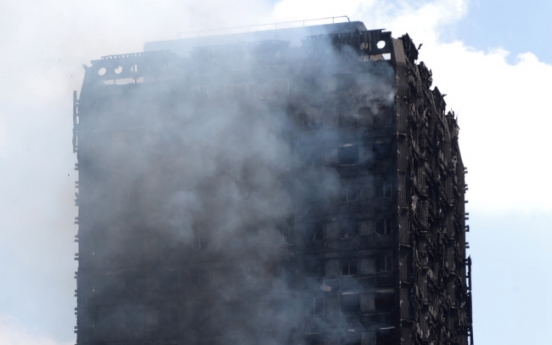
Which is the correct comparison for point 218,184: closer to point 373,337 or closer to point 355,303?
point 355,303

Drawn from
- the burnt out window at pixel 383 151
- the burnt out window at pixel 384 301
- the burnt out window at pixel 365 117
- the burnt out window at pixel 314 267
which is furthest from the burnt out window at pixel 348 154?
the burnt out window at pixel 384 301

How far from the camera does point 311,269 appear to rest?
142500mm

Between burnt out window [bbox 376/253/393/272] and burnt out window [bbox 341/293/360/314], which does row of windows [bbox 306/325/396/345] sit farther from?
burnt out window [bbox 376/253/393/272]

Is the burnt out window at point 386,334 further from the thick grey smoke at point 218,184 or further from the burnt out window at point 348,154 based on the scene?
the burnt out window at point 348,154

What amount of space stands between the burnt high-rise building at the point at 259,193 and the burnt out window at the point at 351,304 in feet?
0.53

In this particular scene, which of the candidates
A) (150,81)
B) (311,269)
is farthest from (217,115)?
(311,269)

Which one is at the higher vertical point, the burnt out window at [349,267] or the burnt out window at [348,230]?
the burnt out window at [348,230]

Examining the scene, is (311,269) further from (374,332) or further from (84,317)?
(84,317)

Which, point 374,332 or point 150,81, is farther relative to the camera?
point 150,81

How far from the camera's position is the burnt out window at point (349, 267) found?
141 m

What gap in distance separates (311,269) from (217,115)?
16222 millimetres

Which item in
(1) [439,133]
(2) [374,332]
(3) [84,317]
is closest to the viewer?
(2) [374,332]

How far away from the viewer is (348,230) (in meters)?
143

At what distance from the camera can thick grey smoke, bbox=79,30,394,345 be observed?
144m
